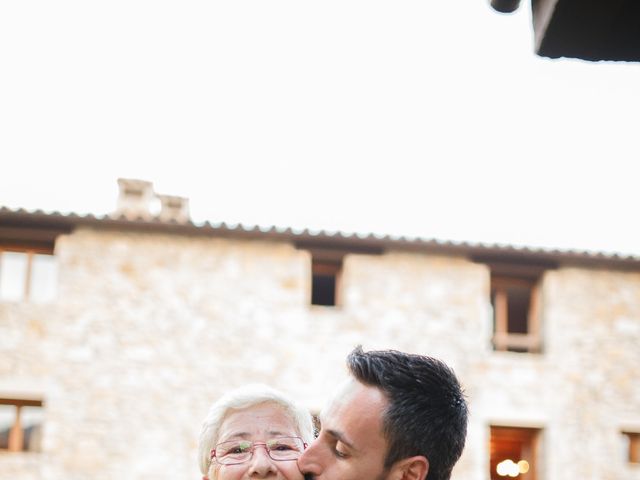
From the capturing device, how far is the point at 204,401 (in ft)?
41.1

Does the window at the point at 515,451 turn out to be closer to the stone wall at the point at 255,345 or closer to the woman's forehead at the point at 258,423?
the stone wall at the point at 255,345

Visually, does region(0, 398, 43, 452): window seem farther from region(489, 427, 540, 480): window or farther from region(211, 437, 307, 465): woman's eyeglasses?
region(211, 437, 307, 465): woman's eyeglasses

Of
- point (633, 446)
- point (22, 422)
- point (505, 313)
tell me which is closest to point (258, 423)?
point (22, 422)

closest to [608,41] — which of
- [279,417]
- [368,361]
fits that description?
[368,361]

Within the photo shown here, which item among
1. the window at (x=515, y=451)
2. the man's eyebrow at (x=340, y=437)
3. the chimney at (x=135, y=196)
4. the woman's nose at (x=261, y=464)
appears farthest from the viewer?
the chimney at (x=135, y=196)

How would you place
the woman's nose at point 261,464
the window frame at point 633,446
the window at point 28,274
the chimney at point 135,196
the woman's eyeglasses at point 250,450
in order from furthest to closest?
the chimney at point 135,196
the window frame at point 633,446
the window at point 28,274
the woman's eyeglasses at point 250,450
the woman's nose at point 261,464

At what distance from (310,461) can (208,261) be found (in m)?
10.8

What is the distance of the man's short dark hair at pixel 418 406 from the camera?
2.18m

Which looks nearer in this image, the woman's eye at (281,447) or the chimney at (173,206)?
the woman's eye at (281,447)

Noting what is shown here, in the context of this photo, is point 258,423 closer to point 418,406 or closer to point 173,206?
point 418,406

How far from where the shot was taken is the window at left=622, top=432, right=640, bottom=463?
43.0 ft

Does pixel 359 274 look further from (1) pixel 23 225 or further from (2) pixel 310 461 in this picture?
(2) pixel 310 461

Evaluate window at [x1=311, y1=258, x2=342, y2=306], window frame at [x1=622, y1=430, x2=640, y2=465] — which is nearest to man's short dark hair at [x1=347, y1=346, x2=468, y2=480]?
window at [x1=311, y1=258, x2=342, y2=306]

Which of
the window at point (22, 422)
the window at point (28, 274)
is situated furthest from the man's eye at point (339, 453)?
the window at point (28, 274)
